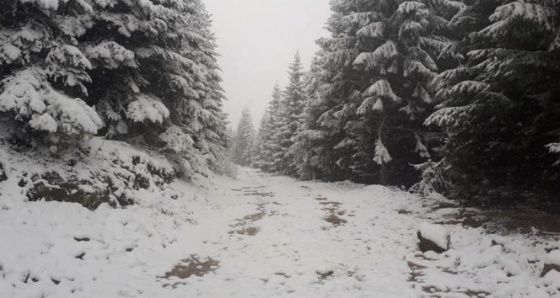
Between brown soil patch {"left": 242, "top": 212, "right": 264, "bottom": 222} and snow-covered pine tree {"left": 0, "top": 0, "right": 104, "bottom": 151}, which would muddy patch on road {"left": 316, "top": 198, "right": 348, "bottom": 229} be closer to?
brown soil patch {"left": 242, "top": 212, "right": 264, "bottom": 222}

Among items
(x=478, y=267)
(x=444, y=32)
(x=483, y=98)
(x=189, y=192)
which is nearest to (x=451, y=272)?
(x=478, y=267)

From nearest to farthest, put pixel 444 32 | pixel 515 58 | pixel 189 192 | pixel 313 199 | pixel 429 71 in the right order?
1. pixel 515 58
2. pixel 189 192
3. pixel 429 71
4. pixel 313 199
5. pixel 444 32

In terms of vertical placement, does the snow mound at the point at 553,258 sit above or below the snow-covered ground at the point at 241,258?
above

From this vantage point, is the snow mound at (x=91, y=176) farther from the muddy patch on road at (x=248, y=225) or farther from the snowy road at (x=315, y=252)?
the snowy road at (x=315, y=252)

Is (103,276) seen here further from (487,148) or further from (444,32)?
(444,32)

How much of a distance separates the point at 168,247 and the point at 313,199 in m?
9.90

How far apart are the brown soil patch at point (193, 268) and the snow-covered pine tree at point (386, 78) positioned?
1138cm

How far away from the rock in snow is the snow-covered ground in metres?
0.08

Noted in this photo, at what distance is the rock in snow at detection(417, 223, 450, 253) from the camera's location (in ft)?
29.1

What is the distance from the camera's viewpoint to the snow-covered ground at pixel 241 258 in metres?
6.43

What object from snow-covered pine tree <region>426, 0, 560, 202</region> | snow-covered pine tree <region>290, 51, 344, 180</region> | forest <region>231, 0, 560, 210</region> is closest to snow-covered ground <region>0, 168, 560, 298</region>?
snow-covered pine tree <region>426, 0, 560, 202</region>

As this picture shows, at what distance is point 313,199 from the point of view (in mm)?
17953

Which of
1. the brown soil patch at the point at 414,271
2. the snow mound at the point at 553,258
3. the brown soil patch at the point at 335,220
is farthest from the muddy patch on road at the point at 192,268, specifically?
the snow mound at the point at 553,258

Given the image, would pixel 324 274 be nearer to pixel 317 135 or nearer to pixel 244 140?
pixel 317 135
